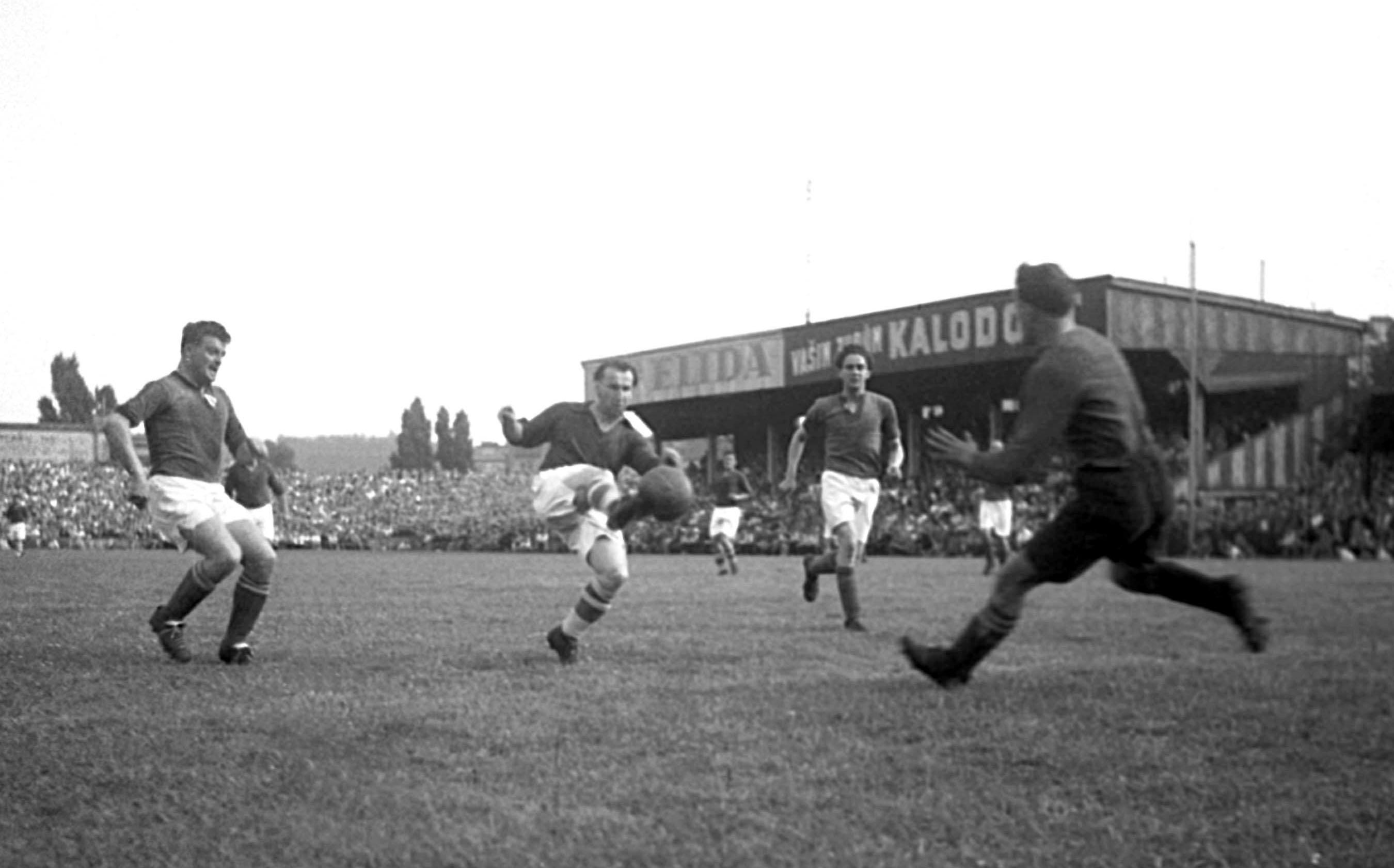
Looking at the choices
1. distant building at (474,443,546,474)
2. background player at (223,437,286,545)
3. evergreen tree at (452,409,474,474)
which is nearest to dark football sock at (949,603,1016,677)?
background player at (223,437,286,545)

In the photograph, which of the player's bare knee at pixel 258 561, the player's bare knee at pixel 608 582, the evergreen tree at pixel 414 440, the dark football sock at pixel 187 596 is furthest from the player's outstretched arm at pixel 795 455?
the evergreen tree at pixel 414 440

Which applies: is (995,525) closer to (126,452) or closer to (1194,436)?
(1194,436)

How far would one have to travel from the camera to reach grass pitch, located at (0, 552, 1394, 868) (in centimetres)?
368

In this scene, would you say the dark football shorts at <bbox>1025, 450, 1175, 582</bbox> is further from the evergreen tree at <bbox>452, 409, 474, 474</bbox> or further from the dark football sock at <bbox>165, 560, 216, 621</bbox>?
the evergreen tree at <bbox>452, 409, 474, 474</bbox>

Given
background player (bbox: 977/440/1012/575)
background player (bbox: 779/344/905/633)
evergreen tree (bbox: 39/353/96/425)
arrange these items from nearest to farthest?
evergreen tree (bbox: 39/353/96/425) → background player (bbox: 779/344/905/633) → background player (bbox: 977/440/1012/575)

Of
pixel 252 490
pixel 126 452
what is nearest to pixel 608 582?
pixel 126 452

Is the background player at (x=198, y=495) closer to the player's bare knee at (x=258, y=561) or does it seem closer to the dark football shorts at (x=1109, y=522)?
the player's bare knee at (x=258, y=561)

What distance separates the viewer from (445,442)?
75188mm

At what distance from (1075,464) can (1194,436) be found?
71.8 feet

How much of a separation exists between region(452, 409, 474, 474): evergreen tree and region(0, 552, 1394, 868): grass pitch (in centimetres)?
6500

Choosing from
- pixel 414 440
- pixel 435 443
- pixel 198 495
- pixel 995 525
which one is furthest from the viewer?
pixel 435 443

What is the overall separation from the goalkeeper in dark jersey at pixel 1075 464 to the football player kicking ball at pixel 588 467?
2300 millimetres

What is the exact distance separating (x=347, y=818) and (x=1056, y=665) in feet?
15.9

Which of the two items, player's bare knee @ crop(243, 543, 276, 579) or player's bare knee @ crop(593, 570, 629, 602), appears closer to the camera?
player's bare knee @ crop(593, 570, 629, 602)
